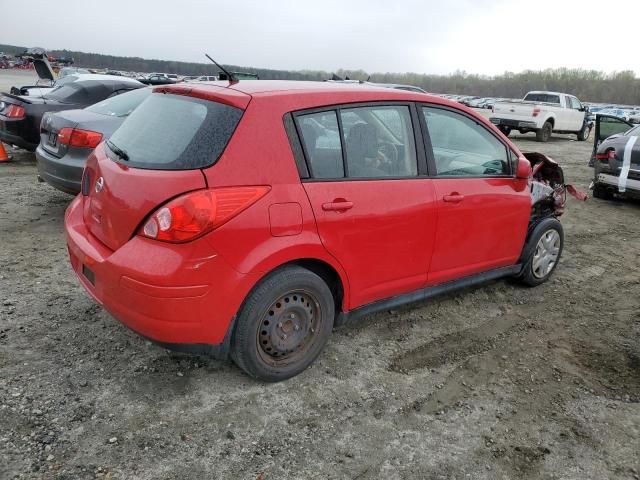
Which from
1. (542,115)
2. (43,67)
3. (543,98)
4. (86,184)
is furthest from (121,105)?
(543,98)

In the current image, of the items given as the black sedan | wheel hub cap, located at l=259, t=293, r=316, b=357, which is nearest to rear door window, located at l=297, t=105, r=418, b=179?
wheel hub cap, located at l=259, t=293, r=316, b=357

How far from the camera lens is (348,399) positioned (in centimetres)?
295

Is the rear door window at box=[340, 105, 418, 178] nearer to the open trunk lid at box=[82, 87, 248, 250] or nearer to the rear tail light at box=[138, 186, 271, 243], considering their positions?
the open trunk lid at box=[82, 87, 248, 250]

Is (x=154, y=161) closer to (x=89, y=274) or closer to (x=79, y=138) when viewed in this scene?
(x=89, y=274)

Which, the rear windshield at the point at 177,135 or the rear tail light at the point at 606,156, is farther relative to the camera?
the rear tail light at the point at 606,156

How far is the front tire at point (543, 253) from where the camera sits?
449cm

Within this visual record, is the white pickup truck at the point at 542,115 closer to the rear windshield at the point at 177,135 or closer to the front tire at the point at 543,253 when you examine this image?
the front tire at the point at 543,253

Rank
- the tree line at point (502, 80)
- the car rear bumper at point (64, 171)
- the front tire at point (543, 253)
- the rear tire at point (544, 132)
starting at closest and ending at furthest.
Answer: the front tire at point (543, 253)
the car rear bumper at point (64, 171)
the rear tire at point (544, 132)
the tree line at point (502, 80)

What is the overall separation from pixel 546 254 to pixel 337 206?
2.67 m

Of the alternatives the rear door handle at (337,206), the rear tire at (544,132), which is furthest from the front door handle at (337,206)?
the rear tire at (544,132)

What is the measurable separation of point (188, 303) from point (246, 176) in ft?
2.32

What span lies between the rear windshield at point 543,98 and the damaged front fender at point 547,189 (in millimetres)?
17110

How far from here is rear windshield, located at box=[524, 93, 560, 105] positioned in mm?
20322

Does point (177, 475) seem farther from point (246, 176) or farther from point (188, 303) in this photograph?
point (246, 176)
